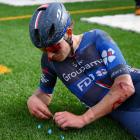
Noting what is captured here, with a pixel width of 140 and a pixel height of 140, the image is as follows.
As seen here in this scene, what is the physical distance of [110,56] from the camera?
9.71 ft

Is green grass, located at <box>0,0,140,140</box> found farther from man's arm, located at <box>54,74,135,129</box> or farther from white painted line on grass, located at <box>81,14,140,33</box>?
white painted line on grass, located at <box>81,14,140,33</box>

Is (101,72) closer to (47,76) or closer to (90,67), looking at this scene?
(90,67)

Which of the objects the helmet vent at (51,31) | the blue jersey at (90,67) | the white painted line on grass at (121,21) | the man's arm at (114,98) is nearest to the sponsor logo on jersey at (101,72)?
the blue jersey at (90,67)

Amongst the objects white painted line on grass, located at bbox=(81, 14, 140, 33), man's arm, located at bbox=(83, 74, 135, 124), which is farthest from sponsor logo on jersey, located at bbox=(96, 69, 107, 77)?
white painted line on grass, located at bbox=(81, 14, 140, 33)

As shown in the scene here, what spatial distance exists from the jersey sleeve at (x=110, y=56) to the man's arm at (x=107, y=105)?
46mm

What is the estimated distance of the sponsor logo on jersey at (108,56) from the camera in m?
2.95

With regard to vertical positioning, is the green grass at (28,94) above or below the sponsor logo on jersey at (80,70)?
below

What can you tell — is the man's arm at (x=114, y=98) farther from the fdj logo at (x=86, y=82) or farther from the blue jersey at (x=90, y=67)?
the fdj logo at (x=86, y=82)

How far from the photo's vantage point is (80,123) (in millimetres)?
2936

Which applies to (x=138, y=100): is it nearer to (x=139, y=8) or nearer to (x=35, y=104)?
(x=35, y=104)

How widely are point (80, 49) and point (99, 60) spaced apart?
14cm

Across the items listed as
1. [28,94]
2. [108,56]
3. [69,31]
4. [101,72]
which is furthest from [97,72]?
[28,94]

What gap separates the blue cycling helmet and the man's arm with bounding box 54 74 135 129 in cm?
45

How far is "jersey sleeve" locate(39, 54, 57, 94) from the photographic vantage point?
3.22 metres
